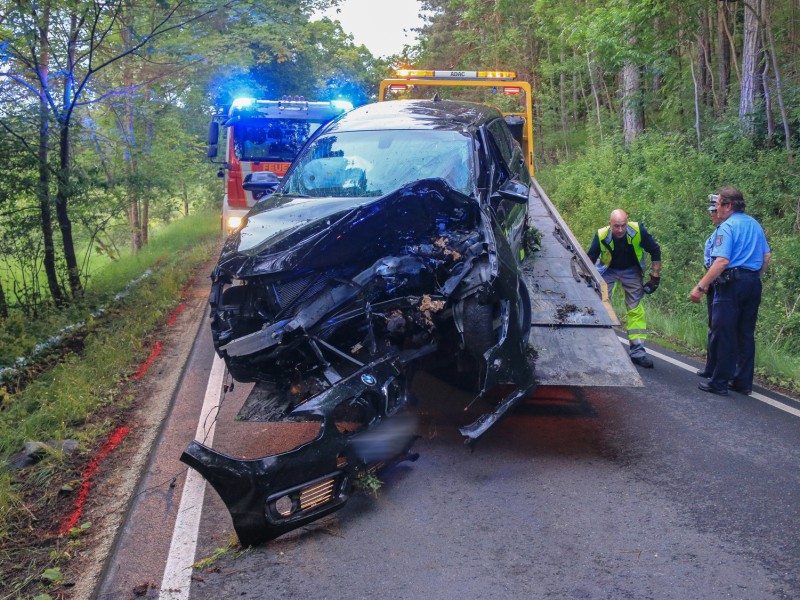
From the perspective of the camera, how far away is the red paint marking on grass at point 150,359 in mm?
7664

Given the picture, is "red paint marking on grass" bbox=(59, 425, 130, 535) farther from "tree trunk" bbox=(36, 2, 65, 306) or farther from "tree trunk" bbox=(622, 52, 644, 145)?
"tree trunk" bbox=(622, 52, 644, 145)

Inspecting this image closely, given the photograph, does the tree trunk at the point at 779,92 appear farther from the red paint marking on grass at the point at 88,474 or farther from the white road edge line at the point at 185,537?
the red paint marking on grass at the point at 88,474

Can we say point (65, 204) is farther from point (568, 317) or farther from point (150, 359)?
point (568, 317)

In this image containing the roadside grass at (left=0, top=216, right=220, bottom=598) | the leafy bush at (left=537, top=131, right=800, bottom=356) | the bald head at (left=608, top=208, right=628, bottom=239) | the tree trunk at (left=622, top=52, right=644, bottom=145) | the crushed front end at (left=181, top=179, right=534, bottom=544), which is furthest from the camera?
the tree trunk at (left=622, top=52, right=644, bottom=145)

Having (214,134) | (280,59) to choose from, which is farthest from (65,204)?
(280,59)

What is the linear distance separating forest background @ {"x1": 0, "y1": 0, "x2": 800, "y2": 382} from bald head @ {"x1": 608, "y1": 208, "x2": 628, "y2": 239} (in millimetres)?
1890

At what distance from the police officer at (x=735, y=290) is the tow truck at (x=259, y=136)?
792 cm

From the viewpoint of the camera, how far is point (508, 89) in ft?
38.9

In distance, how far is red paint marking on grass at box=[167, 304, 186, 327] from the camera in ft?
32.4

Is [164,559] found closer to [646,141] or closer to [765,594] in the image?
[765,594]

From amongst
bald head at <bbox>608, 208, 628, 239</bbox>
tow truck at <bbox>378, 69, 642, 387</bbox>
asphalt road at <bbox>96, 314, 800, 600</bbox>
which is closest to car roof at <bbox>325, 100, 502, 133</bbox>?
tow truck at <bbox>378, 69, 642, 387</bbox>

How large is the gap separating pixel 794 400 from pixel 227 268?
490 cm

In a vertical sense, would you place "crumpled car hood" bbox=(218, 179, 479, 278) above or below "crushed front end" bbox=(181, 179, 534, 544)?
above

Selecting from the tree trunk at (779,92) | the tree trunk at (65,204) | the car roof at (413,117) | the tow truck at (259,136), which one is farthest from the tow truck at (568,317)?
the tree trunk at (65,204)
